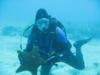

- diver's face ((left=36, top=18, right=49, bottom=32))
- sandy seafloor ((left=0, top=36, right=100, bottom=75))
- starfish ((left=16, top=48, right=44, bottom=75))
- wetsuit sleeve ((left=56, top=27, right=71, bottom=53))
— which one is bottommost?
starfish ((left=16, top=48, right=44, bottom=75))

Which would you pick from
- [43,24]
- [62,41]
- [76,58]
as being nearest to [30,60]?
[43,24]

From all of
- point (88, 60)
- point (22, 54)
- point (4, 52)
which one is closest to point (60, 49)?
point (22, 54)

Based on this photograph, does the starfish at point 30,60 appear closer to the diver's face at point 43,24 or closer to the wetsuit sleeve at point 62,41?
the diver's face at point 43,24

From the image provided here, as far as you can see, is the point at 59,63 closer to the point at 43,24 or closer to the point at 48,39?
the point at 48,39

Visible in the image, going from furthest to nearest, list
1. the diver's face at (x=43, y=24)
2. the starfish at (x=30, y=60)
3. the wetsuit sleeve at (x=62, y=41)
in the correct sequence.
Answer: the wetsuit sleeve at (x=62, y=41) → the diver's face at (x=43, y=24) → the starfish at (x=30, y=60)

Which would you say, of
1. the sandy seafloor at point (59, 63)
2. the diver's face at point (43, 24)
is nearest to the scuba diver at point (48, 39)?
the diver's face at point (43, 24)

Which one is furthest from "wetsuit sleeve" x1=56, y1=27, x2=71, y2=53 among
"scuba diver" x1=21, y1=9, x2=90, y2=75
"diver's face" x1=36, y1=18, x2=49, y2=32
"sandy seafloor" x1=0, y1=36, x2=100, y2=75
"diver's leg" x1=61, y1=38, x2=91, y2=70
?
"sandy seafloor" x1=0, y1=36, x2=100, y2=75

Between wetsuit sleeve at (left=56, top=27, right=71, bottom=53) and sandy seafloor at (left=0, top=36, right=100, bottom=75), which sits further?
sandy seafloor at (left=0, top=36, right=100, bottom=75)

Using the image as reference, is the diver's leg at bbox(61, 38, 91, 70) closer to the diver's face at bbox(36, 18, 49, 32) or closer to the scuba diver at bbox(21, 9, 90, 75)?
the scuba diver at bbox(21, 9, 90, 75)

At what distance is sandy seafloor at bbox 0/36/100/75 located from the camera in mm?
8727

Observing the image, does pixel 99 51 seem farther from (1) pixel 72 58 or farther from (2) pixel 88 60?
(1) pixel 72 58

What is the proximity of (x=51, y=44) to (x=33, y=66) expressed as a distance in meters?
1.01

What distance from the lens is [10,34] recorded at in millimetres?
17125

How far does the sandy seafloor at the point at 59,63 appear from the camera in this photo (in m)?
8.73
